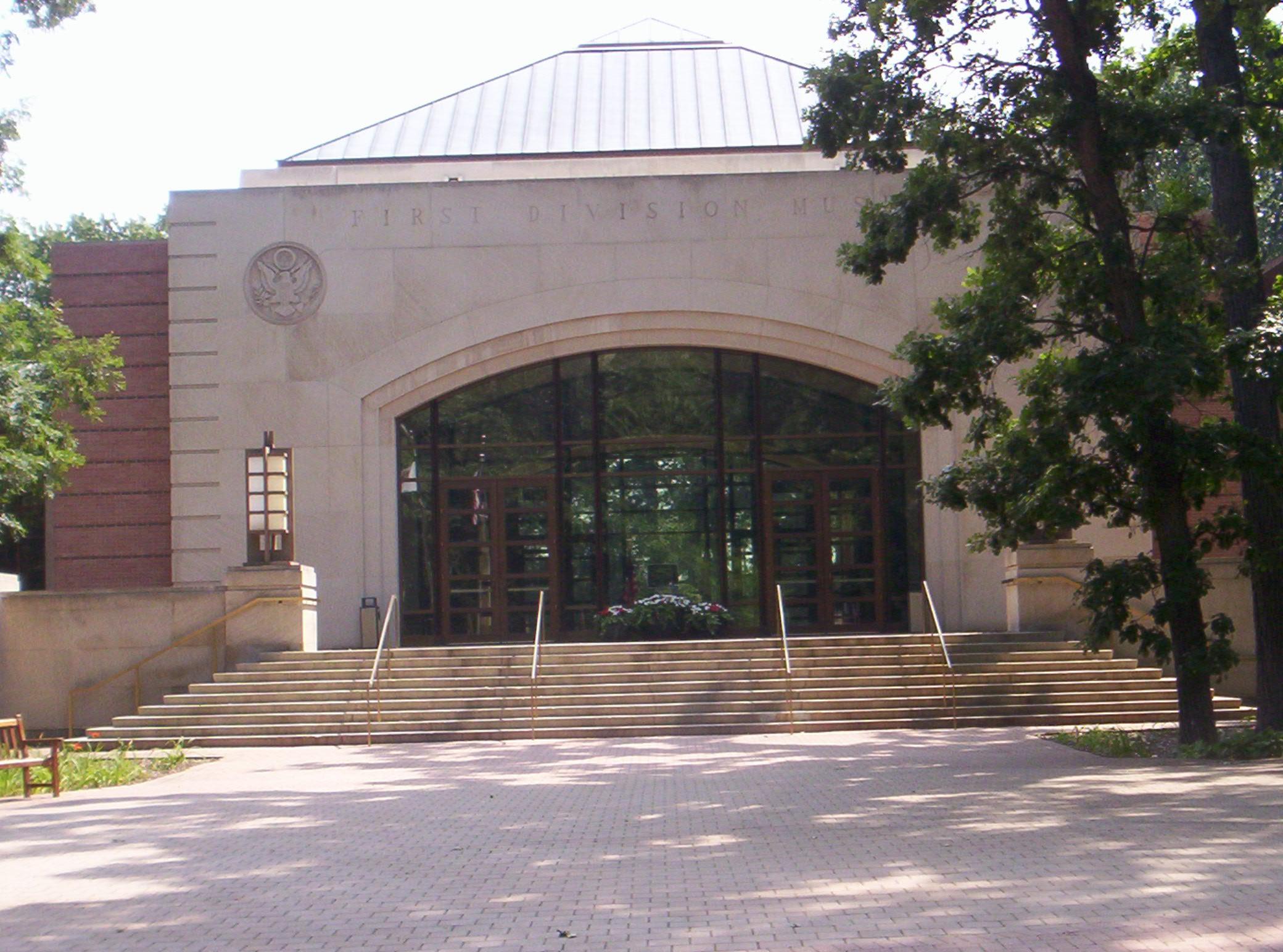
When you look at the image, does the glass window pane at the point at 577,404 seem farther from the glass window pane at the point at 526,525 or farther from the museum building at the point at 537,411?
the glass window pane at the point at 526,525

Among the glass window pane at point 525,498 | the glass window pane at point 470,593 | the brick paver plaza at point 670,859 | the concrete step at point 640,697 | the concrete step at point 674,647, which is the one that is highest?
the glass window pane at point 525,498

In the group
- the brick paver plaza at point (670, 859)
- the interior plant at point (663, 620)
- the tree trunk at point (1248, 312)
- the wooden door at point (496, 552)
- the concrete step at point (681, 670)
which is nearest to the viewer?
the brick paver plaza at point (670, 859)

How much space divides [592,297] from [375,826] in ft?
52.5

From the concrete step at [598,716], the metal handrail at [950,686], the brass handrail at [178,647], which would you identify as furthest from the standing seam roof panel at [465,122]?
the metal handrail at [950,686]

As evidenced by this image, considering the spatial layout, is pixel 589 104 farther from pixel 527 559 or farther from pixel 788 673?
pixel 788 673

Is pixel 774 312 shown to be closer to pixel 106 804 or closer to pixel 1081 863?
pixel 106 804

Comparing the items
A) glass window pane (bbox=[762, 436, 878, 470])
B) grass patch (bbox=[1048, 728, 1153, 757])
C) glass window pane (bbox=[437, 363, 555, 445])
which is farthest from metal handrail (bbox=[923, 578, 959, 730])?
glass window pane (bbox=[437, 363, 555, 445])

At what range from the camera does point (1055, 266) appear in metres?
14.7

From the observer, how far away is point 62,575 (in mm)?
25344

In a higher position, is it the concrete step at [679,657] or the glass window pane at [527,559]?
the glass window pane at [527,559]

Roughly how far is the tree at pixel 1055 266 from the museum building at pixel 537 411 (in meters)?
9.98

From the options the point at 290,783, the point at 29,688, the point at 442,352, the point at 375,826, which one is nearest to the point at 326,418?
the point at 442,352

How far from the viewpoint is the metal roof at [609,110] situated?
2820cm

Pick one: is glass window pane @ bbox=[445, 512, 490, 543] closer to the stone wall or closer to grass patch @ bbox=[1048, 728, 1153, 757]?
the stone wall
